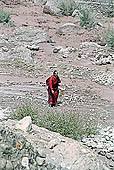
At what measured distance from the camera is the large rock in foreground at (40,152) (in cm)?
623

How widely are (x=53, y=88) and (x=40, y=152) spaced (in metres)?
6.36

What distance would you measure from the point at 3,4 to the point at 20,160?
27310mm

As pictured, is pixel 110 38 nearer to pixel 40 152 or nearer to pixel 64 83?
pixel 64 83

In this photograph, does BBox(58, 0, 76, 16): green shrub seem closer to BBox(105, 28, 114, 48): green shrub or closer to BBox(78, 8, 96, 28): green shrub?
BBox(78, 8, 96, 28): green shrub

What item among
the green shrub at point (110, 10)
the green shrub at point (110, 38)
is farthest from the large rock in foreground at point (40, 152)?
the green shrub at point (110, 10)

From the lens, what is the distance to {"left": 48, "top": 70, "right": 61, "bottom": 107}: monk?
45.0 feet

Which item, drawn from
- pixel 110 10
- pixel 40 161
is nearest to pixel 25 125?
pixel 40 161

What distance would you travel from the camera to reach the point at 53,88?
13.8 metres

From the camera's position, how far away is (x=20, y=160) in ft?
20.6

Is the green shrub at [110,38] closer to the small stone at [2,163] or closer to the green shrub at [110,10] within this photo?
the green shrub at [110,10]

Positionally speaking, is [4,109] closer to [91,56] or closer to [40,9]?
[91,56]

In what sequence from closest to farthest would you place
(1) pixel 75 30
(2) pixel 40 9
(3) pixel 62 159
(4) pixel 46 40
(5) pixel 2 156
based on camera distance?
(5) pixel 2 156
(3) pixel 62 159
(4) pixel 46 40
(1) pixel 75 30
(2) pixel 40 9

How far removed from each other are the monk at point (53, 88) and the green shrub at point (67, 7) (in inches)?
692

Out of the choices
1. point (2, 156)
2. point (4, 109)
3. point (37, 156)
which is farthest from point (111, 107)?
point (2, 156)
